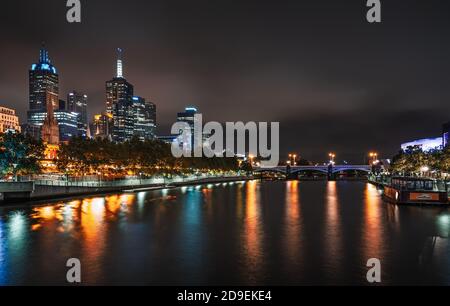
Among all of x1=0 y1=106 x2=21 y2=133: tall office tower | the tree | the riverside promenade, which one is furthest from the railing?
x1=0 y1=106 x2=21 y2=133: tall office tower

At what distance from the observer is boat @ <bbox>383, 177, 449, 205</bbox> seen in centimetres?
4275

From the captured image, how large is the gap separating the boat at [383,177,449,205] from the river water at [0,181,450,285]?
516cm

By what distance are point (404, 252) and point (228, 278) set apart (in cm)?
1115

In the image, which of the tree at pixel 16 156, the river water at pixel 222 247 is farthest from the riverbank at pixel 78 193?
the river water at pixel 222 247

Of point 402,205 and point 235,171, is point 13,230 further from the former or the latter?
point 235,171

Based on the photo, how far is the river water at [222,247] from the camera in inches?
658

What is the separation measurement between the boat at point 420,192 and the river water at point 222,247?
5.16 metres

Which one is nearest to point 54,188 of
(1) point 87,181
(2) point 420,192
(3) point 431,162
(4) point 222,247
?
(1) point 87,181

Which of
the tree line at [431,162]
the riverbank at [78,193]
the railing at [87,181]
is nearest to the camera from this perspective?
the riverbank at [78,193]

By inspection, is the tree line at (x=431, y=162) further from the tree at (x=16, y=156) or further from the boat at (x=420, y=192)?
the tree at (x=16, y=156)

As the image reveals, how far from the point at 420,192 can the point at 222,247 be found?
1207 inches

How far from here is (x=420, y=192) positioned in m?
43.7

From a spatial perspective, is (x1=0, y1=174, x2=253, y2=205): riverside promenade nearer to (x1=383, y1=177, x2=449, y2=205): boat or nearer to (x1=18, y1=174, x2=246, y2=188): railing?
(x1=18, y1=174, x2=246, y2=188): railing
